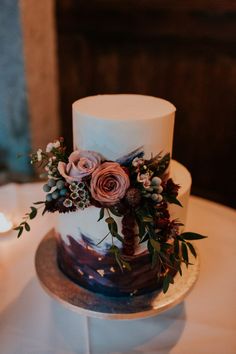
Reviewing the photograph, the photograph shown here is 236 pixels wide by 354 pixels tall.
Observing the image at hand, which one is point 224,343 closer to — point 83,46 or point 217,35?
point 217,35

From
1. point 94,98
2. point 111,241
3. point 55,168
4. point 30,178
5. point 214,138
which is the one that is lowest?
point 30,178

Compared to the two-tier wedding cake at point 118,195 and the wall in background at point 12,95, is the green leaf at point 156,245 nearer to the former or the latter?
the two-tier wedding cake at point 118,195

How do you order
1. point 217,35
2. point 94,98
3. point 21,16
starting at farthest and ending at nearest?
point 217,35
point 21,16
point 94,98

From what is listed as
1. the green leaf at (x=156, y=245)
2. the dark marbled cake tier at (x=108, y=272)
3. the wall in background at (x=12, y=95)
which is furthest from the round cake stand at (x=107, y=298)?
the wall in background at (x=12, y=95)

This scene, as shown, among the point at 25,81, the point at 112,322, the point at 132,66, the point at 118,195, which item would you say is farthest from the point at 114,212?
the point at 132,66

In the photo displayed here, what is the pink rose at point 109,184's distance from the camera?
26.4 inches

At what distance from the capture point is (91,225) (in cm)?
77

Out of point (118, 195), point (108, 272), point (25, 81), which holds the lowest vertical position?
point (108, 272)

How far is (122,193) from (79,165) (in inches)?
4.0

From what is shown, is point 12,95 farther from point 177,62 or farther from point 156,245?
point 156,245

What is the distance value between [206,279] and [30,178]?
1495 millimetres

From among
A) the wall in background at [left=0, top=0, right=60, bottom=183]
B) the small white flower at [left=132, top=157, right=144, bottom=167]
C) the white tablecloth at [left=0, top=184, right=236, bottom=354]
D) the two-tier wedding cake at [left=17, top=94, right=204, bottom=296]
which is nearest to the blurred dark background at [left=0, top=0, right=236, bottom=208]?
the wall in background at [left=0, top=0, right=60, bottom=183]

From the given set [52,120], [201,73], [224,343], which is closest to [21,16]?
[52,120]

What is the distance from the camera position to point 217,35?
6.52 ft
